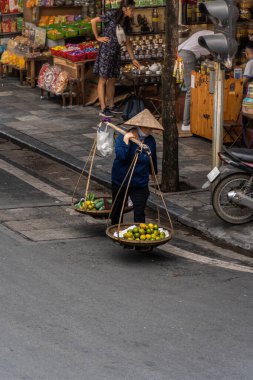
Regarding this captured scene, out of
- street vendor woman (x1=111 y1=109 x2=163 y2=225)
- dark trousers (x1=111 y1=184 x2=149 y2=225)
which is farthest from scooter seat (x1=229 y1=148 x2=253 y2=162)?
dark trousers (x1=111 y1=184 x2=149 y2=225)

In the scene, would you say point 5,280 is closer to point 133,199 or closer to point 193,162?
point 133,199

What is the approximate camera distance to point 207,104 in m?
18.0

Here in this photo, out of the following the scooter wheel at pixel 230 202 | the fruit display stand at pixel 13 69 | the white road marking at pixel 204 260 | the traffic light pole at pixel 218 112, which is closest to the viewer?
the white road marking at pixel 204 260

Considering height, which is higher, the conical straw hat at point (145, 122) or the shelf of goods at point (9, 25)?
the conical straw hat at point (145, 122)

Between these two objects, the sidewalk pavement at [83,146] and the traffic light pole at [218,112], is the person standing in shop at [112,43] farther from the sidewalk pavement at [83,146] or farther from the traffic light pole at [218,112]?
the traffic light pole at [218,112]

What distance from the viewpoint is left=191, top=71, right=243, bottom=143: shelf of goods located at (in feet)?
58.3

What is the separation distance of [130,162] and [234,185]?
181cm

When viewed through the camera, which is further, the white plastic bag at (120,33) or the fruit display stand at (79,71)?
the fruit display stand at (79,71)

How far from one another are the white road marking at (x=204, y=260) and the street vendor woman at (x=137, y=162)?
530mm

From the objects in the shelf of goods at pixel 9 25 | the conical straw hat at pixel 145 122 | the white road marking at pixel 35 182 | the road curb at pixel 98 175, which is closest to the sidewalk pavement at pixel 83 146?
the road curb at pixel 98 175

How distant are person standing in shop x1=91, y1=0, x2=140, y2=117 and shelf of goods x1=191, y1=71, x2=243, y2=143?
1.90 meters

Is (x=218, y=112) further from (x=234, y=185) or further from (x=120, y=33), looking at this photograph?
(x=120, y=33)

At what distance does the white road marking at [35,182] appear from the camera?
599 inches

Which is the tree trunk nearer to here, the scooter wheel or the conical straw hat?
the scooter wheel
